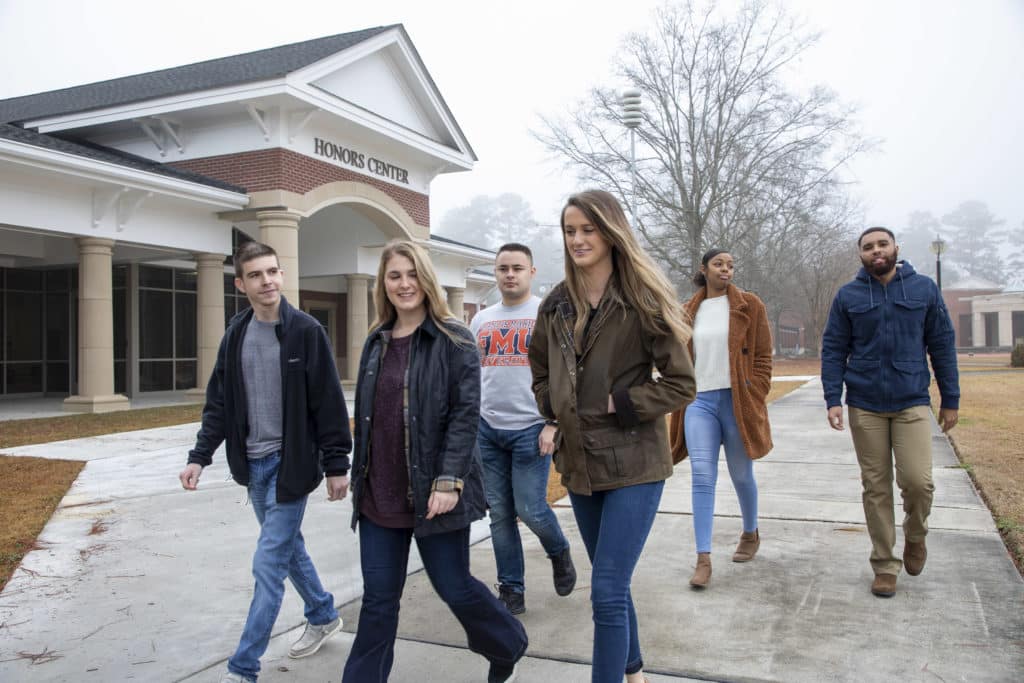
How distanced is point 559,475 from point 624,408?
363cm

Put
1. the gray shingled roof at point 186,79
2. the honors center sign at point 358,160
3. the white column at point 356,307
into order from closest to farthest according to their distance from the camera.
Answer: the gray shingled roof at point 186,79, the honors center sign at point 358,160, the white column at point 356,307

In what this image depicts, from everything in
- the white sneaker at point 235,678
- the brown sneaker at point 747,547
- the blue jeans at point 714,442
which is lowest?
the white sneaker at point 235,678

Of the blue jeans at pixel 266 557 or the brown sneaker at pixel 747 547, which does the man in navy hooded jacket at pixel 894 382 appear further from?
the blue jeans at pixel 266 557

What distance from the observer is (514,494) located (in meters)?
4.24

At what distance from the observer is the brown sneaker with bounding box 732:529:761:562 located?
4.92 metres

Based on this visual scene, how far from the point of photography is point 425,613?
4176mm

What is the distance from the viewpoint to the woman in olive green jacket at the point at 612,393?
279 centimetres

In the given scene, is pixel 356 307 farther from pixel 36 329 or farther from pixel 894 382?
pixel 894 382

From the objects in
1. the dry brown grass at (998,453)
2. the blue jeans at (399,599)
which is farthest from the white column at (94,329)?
the dry brown grass at (998,453)

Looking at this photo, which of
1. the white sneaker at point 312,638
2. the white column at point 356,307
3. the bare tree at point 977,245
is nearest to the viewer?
the white sneaker at point 312,638

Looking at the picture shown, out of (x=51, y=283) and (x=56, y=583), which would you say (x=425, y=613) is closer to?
(x=56, y=583)

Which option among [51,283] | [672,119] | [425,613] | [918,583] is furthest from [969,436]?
[672,119]

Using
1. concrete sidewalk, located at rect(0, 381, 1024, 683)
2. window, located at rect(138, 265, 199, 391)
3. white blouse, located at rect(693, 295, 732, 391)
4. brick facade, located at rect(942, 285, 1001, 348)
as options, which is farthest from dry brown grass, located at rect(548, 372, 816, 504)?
brick facade, located at rect(942, 285, 1001, 348)

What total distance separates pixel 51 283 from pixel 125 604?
1812 centimetres
